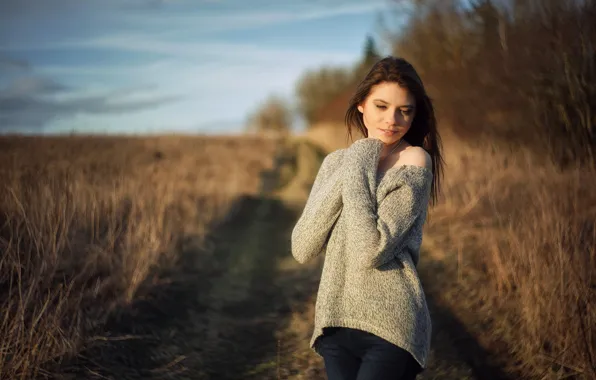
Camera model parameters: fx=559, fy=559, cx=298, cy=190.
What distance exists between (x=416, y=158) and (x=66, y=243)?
3.64m

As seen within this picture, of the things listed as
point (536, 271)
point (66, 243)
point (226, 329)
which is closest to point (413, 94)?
point (536, 271)

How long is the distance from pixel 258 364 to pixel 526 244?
7.75 ft

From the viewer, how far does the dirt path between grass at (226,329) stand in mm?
3967

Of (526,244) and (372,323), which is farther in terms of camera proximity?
(526,244)

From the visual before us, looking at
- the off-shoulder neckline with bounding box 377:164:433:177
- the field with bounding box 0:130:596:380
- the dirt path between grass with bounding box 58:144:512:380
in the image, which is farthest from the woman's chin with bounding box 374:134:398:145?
the dirt path between grass with bounding box 58:144:512:380

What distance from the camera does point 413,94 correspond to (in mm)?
2131

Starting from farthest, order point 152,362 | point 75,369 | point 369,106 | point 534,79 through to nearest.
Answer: point 534,79, point 152,362, point 75,369, point 369,106

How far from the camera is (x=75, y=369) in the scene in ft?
11.7

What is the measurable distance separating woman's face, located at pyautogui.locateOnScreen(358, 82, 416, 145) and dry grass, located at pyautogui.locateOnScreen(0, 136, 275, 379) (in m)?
2.17

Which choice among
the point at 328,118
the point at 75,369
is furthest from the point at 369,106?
the point at 328,118

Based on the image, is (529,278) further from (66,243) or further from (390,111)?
(66,243)

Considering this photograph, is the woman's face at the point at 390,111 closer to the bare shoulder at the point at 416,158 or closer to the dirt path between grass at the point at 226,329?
the bare shoulder at the point at 416,158

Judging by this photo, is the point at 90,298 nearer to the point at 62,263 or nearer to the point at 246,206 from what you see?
the point at 62,263

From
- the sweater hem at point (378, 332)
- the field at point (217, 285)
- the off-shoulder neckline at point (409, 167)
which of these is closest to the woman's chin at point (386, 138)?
the off-shoulder neckline at point (409, 167)
